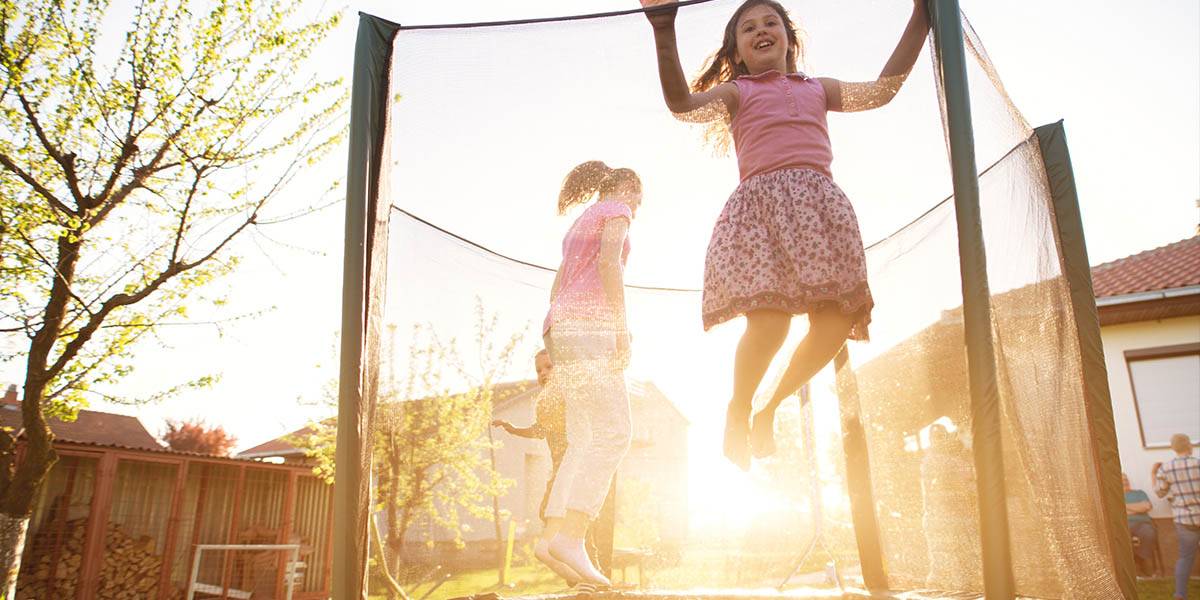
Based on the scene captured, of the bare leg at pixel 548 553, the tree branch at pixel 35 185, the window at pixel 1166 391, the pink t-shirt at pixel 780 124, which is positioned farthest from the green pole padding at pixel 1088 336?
the window at pixel 1166 391

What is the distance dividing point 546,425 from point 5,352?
18.2 feet

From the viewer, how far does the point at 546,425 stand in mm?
2145

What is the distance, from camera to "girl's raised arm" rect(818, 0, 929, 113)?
72.3 inches

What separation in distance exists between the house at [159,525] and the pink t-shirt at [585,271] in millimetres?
6883

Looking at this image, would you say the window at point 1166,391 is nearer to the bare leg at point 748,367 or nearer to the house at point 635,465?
the house at point 635,465

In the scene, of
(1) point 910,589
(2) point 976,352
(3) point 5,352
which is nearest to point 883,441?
(1) point 910,589

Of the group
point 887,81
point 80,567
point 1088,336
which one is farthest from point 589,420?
point 80,567

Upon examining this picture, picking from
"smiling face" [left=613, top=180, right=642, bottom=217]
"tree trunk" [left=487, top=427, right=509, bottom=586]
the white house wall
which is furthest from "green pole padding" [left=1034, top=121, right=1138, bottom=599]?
the white house wall

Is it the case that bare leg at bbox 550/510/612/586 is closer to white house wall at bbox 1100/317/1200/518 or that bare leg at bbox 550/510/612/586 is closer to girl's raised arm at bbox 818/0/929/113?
girl's raised arm at bbox 818/0/929/113

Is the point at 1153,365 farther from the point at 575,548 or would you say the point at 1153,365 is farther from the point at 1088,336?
the point at 575,548

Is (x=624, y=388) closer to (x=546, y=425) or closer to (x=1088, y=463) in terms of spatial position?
(x=546, y=425)

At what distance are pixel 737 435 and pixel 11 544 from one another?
20.0 ft

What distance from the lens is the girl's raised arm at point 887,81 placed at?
1.84 meters

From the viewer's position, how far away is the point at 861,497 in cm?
217
